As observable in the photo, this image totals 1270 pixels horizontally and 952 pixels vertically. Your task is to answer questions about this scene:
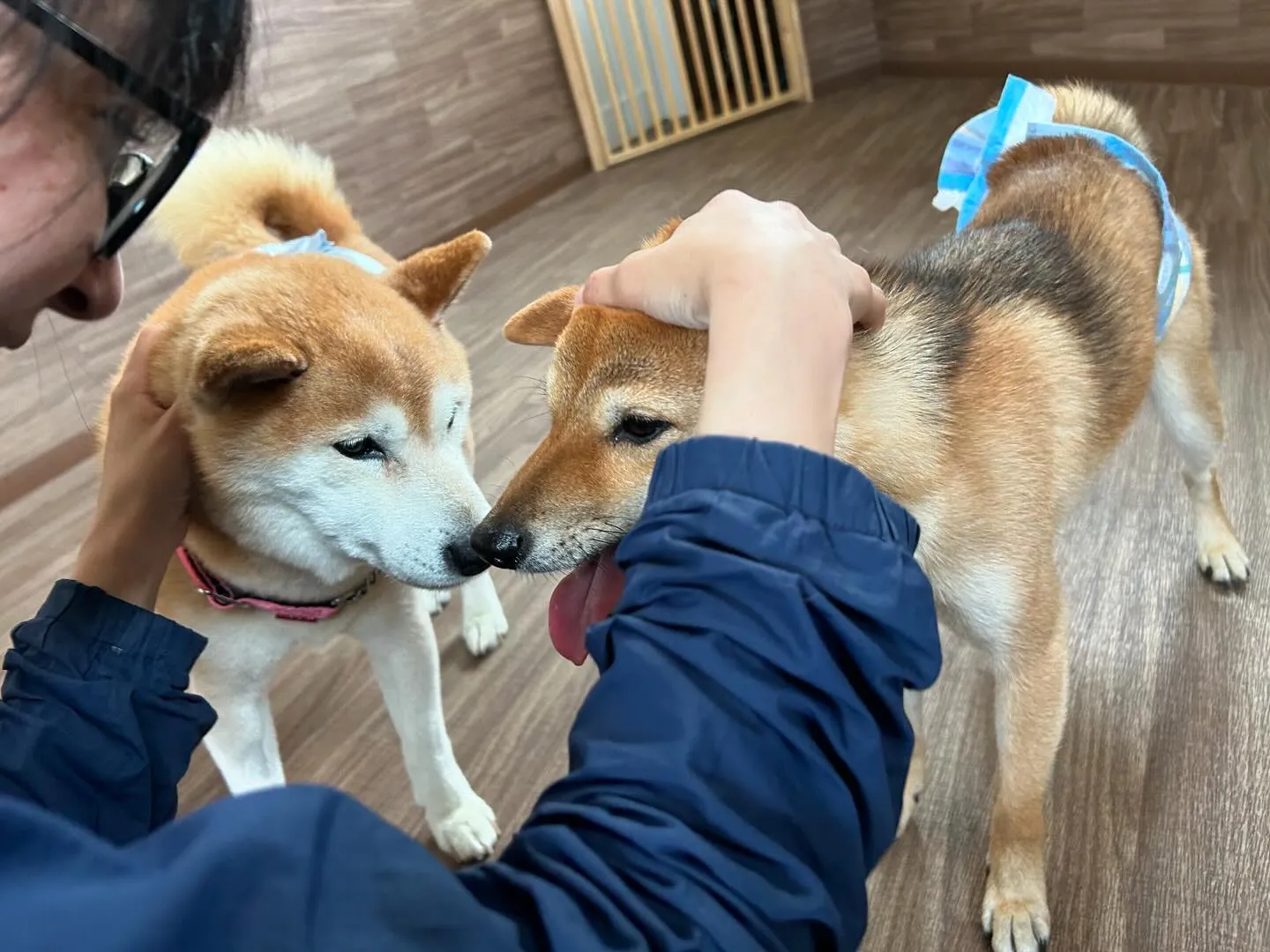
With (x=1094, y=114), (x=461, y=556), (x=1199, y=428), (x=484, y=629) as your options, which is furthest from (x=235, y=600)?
(x=1094, y=114)

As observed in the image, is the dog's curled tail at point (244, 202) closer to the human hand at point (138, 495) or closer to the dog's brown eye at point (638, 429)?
the human hand at point (138, 495)

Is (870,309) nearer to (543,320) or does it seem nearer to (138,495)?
(543,320)

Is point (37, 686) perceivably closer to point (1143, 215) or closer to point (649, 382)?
point (649, 382)

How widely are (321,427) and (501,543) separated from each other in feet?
0.93

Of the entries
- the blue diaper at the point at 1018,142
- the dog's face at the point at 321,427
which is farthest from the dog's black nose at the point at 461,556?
the blue diaper at the point at 1018,142

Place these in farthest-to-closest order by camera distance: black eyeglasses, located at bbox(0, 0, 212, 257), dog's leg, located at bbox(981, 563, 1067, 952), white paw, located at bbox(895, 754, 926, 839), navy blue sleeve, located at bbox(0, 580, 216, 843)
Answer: white paw, located at bbox(895, 754, 926, 839) → dog's leg, located at bbox(981, 563, 1067, 952) → navy blue sleeve, located at bbox(0, 580, 216, 843) → black eyeglasses, located at bbox(0, 0, 212, 257)

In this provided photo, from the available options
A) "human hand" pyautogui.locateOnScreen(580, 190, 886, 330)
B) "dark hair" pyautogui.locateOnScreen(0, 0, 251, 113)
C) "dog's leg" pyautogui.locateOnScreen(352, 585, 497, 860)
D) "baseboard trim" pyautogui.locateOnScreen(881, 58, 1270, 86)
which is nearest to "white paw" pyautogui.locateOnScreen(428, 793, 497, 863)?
"dog's leg" pyautogui.locateOnScreen(352, 585, 497, 860)

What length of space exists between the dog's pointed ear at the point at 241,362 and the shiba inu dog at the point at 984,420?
26 cm

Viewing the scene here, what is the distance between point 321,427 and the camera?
107 centimetres

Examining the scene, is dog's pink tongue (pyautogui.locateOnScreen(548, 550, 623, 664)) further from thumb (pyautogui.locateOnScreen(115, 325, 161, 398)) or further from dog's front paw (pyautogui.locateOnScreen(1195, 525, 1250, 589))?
dog's front paw (pyautogui.locateOnScreen(1195, 525, 1250, 589))

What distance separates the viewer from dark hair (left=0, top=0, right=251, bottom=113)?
44 cm

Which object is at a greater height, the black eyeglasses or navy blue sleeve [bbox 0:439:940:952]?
the black eyeglasses

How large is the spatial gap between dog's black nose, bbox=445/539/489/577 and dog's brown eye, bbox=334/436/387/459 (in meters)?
0.15

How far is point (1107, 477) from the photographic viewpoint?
5.71ft
